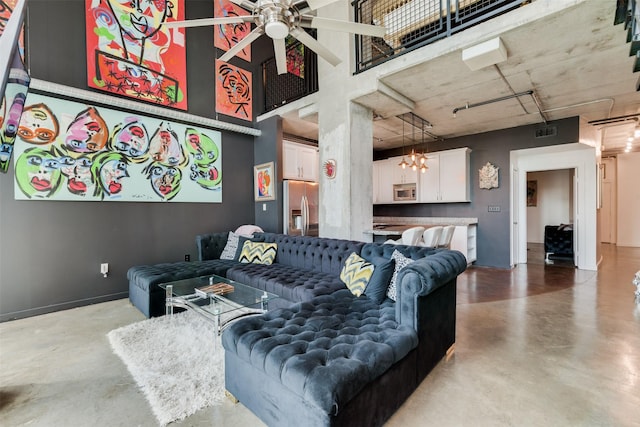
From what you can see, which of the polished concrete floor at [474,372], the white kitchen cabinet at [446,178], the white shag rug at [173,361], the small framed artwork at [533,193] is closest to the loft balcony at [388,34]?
the white kitchen cabinet at [446,178]

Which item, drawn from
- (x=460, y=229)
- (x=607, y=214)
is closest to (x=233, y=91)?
(x=460, y=229)

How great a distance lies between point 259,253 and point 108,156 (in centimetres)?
251

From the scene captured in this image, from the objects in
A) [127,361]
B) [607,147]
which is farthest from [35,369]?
[607,147]

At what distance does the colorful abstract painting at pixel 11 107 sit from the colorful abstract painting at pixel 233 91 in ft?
12.4

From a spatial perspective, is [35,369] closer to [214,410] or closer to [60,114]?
[214,410]

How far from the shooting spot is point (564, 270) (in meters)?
5.52

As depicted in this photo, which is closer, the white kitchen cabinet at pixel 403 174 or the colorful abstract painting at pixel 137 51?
the colorful abstract painting at pixel 137 51

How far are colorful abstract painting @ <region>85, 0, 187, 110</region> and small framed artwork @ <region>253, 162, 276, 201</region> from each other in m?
1.65

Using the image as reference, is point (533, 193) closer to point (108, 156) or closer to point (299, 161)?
point (299, 161)

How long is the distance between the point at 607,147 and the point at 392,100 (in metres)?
7.54

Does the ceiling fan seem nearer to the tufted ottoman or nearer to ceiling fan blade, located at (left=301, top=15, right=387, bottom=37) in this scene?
ceiling fan blade, located at (left=301, top=15, right=387, bottom=37)

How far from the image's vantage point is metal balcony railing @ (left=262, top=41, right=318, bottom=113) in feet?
16.3

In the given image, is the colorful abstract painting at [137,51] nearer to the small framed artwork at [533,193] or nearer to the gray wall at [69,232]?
the gray wall at [69,232]

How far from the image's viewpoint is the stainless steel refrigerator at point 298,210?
17.0 ft
